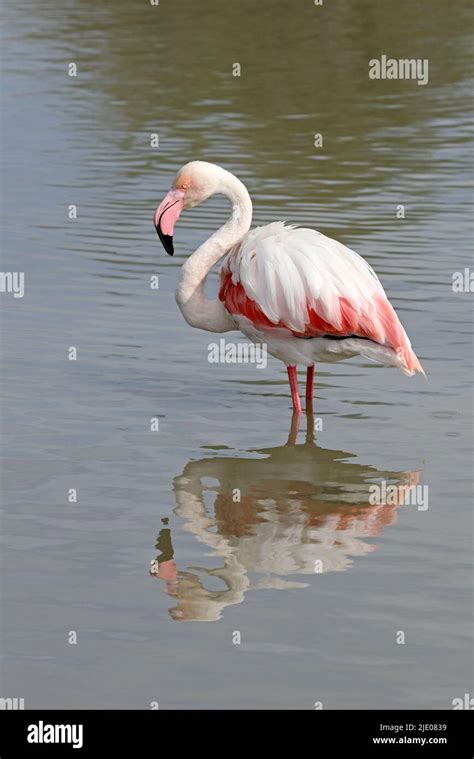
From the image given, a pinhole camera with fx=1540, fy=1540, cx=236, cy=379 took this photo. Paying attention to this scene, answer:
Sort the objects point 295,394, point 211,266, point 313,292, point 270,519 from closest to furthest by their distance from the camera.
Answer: point 270,519 → point 313,292 → point 295,394 → point 211,266

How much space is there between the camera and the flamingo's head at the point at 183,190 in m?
9.88

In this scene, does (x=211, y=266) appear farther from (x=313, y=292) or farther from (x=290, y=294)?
(x=313, y=292)

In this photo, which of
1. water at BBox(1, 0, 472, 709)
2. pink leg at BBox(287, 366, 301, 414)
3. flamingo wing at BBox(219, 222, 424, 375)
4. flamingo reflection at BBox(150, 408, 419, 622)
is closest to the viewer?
water at BBox(1, 0, 472, 709)

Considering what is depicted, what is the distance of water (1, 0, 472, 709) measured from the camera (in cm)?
636

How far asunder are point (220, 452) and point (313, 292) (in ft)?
3.59

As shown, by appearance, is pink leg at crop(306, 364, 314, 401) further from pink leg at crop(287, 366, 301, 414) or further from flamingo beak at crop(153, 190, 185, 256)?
flamingo beak at crop(153, 190, 185, 256)

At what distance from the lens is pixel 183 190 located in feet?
32.6

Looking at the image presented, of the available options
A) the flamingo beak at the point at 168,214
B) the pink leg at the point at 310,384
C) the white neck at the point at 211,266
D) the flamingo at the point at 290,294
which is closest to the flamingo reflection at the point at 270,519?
the pink leg at the point at 310,384

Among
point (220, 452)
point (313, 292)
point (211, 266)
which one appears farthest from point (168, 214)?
point (220, 452)

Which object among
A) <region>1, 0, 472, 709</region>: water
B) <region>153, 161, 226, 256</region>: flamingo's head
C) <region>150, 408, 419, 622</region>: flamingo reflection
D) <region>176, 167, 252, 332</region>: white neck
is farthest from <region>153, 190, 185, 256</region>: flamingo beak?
<region>150, 408, 419, 622</region>: flamingo reflection

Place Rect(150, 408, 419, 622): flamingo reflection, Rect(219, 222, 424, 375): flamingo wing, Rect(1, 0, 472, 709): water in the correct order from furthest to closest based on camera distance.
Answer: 1. Rect(219, 222, 424, 375): flamingo wing
2. Rect(150, 408, 419, 622): flamingo reflection
3. Rect(1, 0, 472, 709): water

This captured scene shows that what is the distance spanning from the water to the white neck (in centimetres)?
58

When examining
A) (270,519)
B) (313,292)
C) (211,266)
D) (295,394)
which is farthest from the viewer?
(211,266)

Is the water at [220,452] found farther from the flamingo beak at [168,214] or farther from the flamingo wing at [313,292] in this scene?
the flamingo beak at [168,214]
